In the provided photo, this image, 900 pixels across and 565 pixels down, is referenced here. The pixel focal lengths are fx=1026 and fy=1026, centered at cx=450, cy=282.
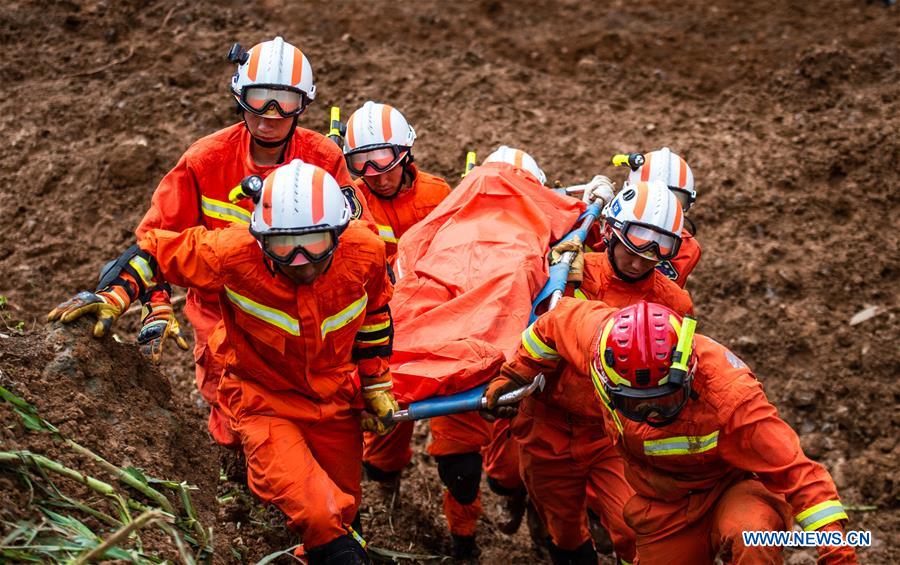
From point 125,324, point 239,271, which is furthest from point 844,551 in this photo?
point 125,324

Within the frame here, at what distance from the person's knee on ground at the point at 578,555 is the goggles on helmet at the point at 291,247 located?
7.59ft

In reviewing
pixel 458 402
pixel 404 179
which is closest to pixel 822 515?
pixel 458 402

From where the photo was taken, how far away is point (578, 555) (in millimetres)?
5402

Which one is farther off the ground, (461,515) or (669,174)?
(669,174)

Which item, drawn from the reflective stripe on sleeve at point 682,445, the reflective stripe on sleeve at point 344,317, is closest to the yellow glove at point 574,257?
the reflective stripe on sleeve at point 682,445

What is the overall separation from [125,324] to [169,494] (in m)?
3.49

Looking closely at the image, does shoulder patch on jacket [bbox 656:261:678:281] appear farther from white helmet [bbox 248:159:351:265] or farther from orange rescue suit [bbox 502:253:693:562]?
white helmet [bbox 248:159:351:265]

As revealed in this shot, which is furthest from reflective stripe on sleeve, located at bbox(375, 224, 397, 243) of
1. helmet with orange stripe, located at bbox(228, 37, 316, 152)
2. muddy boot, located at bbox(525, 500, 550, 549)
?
muddy boot, located at bbox(525, 500, 550, 549)

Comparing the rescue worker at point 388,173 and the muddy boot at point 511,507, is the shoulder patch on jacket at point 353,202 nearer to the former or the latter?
the rescue worker at point 388,173

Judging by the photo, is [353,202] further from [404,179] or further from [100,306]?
[100,306]

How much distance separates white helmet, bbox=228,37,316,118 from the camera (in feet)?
16.8

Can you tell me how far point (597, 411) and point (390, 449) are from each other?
140cm

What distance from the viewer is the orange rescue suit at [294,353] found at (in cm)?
412

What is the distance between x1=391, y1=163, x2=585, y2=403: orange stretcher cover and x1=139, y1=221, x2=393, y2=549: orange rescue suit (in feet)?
1.28
